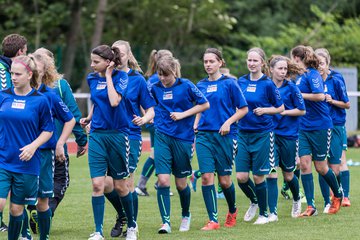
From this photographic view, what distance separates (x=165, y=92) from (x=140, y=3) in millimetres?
21176

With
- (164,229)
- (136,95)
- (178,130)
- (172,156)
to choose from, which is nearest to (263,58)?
(178,130)

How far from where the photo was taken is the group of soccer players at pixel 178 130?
28.0 feet

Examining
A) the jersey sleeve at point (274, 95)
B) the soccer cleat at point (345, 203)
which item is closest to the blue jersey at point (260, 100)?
the jersey sleeve at point (274, 95)

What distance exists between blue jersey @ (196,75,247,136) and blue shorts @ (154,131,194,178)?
1.33ft

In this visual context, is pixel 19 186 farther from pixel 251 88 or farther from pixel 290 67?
pixel 290 67

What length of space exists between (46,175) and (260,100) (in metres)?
3.12

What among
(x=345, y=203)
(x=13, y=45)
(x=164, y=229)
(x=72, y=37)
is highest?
(x=13, y=45)

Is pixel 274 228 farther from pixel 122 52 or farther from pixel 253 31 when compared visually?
pixel 253 31

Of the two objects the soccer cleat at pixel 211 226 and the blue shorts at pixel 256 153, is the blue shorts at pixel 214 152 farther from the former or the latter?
the soccer cleat at pixel 211 226

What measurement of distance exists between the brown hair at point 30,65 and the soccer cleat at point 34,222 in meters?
2.24

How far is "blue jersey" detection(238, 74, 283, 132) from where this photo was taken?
1112 cm

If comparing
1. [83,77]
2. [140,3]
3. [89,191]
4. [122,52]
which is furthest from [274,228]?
[140,3]

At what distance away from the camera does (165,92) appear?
10.5 meters

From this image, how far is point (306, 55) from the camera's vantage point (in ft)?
39.0
